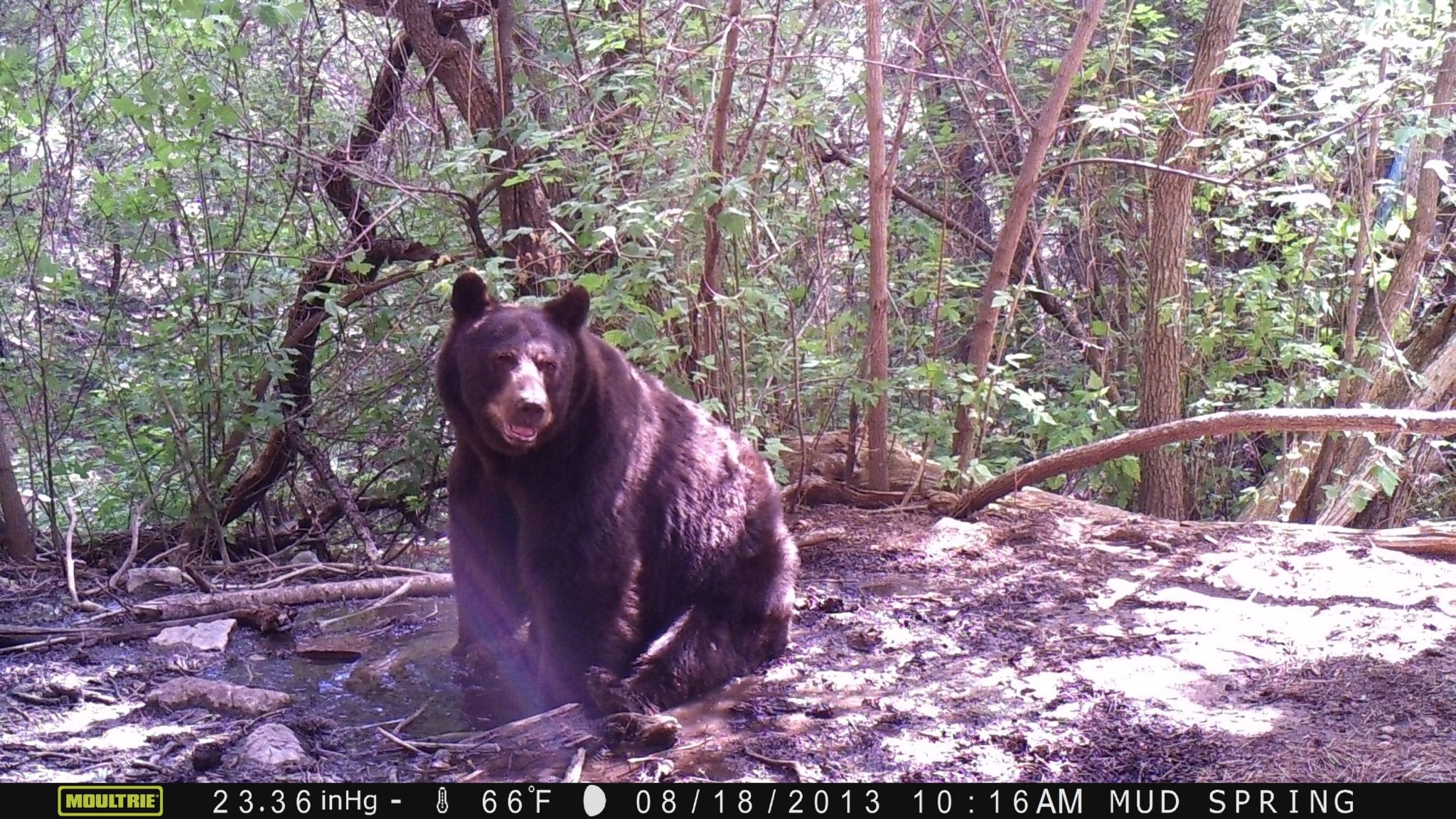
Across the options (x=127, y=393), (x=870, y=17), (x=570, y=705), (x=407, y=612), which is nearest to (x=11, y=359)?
(x=127, y=393)

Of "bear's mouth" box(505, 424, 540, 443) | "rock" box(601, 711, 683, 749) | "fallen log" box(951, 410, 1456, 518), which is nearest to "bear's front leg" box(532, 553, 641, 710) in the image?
"rock" box(601, 711, 683, 749)

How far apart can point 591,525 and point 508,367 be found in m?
0.73

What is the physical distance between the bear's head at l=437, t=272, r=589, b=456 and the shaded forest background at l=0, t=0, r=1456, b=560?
0.99m

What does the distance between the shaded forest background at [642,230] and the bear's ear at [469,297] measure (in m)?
1.00

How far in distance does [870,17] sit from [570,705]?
423 cm

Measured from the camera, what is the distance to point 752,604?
195 inches

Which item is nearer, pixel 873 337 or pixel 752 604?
pixel 752 604

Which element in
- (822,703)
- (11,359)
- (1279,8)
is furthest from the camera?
(1279,8)

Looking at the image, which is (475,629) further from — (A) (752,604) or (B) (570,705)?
(A) (752,604)

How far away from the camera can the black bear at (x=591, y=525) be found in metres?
4.51

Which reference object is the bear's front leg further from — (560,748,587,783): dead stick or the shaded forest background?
the shaded forest background

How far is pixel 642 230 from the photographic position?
568 centimetres

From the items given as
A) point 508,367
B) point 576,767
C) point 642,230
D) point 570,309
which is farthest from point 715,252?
point 576,767

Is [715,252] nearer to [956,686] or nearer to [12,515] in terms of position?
[956,686]
